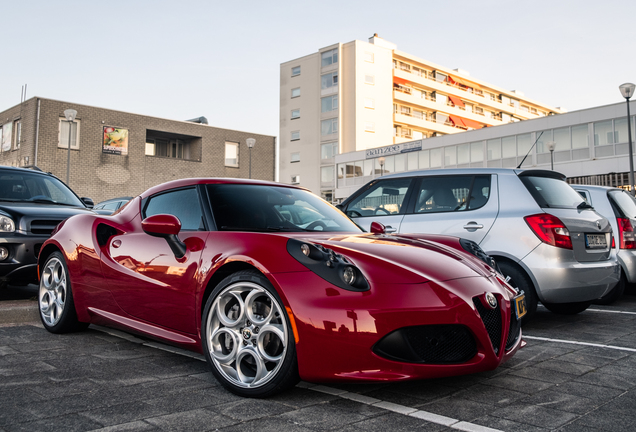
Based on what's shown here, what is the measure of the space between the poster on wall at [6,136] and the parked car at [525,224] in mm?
36878

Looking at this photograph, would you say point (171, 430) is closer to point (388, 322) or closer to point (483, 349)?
point (388, 322)

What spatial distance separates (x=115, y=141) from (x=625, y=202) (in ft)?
114

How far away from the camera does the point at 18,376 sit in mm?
3254

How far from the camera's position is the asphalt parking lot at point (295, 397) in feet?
8.23

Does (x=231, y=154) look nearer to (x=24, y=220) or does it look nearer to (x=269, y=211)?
(x=24, y=220)

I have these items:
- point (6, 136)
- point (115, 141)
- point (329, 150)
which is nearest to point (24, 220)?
point (115, 141)

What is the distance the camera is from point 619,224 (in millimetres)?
6867

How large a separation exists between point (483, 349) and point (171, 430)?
1585 millimetres

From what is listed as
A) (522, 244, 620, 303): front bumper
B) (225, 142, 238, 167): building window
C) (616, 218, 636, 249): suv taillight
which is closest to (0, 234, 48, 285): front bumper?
(522, 244, 620, 303): front bumper

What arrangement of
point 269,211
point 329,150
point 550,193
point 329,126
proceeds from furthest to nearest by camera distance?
point 329,126 → point 329,150 → point 550,193 → point 269,211

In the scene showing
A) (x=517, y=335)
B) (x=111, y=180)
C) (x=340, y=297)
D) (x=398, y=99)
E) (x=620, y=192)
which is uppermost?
(x=398, y=99)

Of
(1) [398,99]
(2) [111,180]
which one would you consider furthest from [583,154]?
(2) [111,180]

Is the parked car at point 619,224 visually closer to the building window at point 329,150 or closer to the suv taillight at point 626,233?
the suv taillight at point 626,233

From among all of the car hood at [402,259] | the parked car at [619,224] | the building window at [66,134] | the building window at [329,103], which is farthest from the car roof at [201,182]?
the building window at [329,103]
